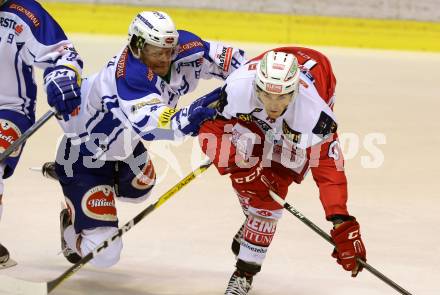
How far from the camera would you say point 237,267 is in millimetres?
4004

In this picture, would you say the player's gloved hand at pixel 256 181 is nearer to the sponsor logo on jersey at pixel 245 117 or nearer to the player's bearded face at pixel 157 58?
the sponsor logo on jersey at pixel 245 117

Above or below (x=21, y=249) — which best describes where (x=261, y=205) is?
above

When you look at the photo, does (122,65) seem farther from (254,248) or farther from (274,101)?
(254,248)

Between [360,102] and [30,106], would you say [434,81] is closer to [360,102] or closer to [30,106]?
[360,102]

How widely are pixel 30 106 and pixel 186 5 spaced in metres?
5.02

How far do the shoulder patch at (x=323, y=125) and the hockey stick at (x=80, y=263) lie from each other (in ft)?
1.56

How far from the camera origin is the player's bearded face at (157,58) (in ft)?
13.1

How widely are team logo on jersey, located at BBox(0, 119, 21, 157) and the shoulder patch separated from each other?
4.11ft

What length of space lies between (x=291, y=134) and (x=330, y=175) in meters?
0.20

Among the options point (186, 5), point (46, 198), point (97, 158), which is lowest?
point (186, 5)

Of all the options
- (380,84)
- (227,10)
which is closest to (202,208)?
(380,84)

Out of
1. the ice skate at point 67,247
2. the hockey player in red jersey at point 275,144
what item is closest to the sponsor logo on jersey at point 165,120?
A: the hockey player in red jersey at point 275,144

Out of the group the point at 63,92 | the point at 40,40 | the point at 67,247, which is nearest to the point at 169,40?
the point at 63,92

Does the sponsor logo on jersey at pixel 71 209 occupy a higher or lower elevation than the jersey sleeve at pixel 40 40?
lower
